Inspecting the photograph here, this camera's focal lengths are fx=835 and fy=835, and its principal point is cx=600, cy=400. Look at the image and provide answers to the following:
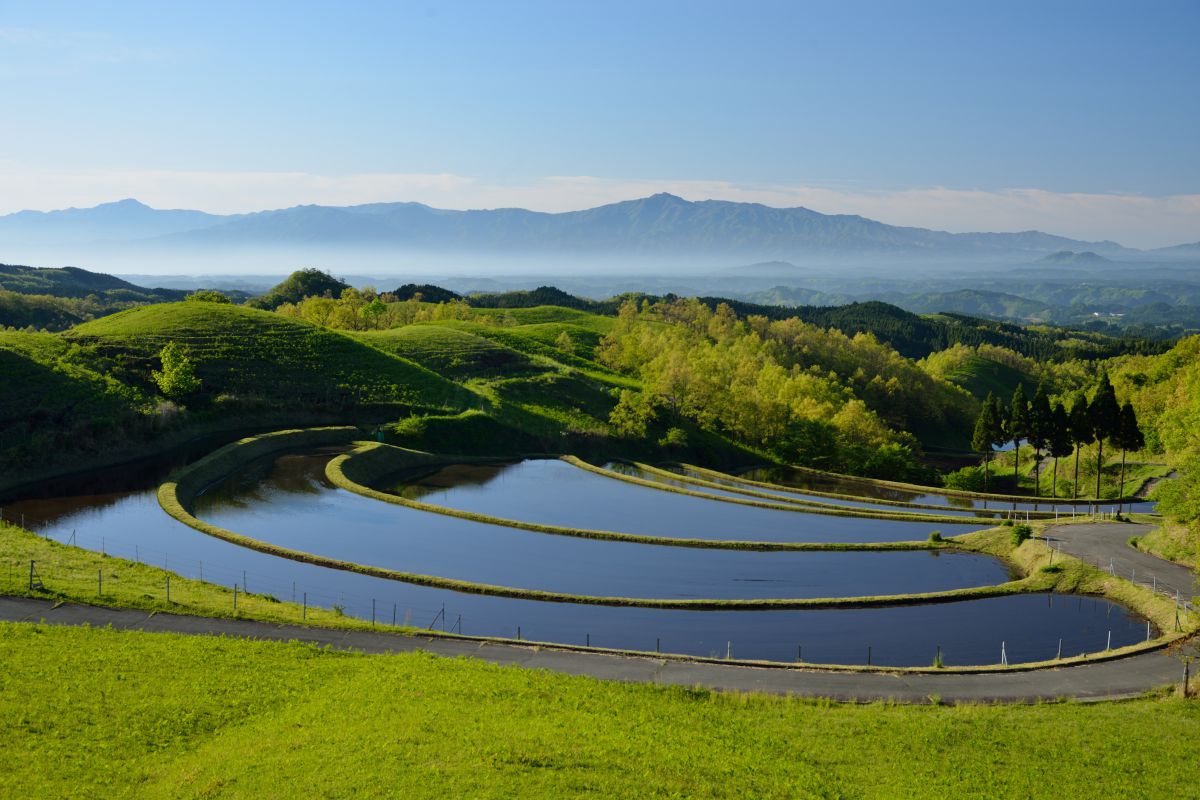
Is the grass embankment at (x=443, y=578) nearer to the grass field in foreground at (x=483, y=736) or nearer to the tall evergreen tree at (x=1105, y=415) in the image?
the grass field in foreground at (x=483, y=736)

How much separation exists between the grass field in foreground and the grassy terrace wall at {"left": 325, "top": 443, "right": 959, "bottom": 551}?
27.1m

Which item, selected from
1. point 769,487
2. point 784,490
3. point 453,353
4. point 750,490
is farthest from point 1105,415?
point 453,353

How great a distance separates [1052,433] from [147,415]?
3668 inches

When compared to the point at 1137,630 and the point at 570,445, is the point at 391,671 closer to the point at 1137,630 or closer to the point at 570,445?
the point at 1137,630

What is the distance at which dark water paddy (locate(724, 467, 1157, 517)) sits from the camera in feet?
259

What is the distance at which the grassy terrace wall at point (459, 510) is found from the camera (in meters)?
61.0

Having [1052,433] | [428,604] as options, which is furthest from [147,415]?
[1052,433]

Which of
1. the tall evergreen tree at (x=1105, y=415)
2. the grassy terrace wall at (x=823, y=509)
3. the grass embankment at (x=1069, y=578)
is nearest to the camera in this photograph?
the grass embankment at (x=1069, y=578)

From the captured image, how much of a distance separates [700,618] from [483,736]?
21.2 meters

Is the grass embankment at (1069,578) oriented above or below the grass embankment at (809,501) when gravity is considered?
above

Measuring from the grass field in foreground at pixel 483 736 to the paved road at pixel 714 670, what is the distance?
1.99 m

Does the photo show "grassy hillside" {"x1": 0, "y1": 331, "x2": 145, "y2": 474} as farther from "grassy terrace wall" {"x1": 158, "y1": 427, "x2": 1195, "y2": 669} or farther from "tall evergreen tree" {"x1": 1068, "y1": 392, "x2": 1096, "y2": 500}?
"tall evergreen tree" {"x1": 1068, "y1": 392, "x2": 1096, "y2": 500}

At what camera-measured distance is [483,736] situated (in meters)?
27.5

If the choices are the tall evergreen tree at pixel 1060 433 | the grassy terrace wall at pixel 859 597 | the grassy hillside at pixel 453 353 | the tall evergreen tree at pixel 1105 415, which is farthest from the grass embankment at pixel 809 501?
the grassy hillside at pixel 453 353
